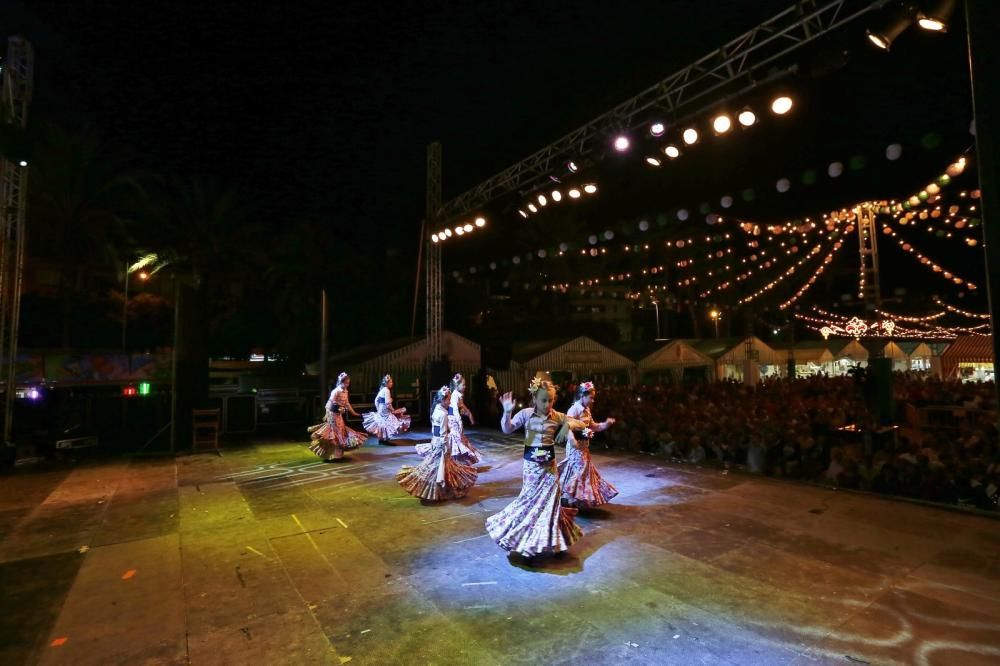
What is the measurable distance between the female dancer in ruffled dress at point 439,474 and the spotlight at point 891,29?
6.58m

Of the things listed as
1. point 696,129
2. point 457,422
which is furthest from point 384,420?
point 696,129

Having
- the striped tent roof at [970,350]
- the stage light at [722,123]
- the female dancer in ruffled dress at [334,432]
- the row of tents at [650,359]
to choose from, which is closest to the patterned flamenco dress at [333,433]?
the female dancer in ruffled dress at [334,432]

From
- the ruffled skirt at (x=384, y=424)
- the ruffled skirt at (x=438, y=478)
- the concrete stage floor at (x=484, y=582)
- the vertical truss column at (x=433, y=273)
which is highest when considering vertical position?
the vertical truss column at (x=433, y=273)

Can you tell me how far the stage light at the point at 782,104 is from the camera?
696cm

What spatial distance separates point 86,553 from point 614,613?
5.60m

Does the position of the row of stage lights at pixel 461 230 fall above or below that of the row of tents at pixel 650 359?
above

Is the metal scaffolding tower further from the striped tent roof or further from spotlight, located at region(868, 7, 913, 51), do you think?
the striped tent roof

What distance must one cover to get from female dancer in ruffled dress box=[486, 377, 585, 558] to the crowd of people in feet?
16.7

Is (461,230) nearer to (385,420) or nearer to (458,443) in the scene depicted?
(385,420)

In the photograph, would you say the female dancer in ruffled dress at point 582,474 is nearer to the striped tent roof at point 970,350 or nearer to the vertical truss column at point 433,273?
the vertical truss column at point 433,273

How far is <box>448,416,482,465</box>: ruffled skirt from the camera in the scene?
7.58 m

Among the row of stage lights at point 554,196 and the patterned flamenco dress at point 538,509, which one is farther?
the row of stage lights at point 554,196

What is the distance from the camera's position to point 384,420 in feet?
37.9

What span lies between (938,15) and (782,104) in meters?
2.75
